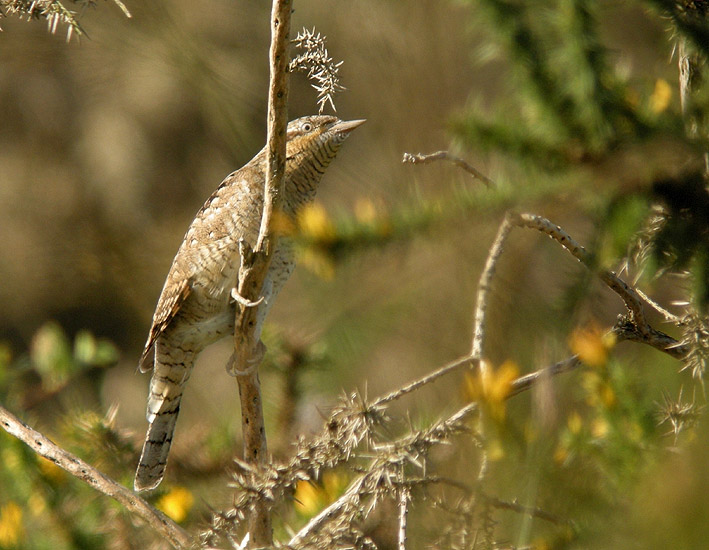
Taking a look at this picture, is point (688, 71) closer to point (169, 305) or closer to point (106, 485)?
point (106, 485)

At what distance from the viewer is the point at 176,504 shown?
2.93 metres

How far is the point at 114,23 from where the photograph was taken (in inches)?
219

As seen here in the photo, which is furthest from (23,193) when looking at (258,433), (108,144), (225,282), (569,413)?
(569,413)

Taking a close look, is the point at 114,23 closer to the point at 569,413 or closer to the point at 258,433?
the point at 258,433

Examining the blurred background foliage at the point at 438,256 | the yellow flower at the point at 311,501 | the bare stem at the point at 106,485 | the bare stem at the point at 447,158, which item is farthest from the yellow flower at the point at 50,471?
the bare stem at the point at 447,158

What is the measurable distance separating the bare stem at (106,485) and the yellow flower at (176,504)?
2.71 feet

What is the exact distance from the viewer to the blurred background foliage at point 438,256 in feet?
3.84

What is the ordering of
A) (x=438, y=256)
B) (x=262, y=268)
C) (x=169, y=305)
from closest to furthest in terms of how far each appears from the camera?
(x=438, y=256) → (x=262, y=268) → (x=169, y=305)

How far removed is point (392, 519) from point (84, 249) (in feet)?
11.5

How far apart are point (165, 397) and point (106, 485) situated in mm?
1459

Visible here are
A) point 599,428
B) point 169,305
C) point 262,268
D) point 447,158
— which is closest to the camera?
point 447,158

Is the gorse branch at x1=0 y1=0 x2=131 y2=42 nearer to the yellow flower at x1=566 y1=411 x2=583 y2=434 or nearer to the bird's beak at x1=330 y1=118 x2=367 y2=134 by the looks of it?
the bird's beak at x1=330 y1=118 x2=367 y2=134

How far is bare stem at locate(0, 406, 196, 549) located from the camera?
201cm

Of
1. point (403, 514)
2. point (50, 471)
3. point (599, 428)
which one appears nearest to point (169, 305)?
point (50, 471)
